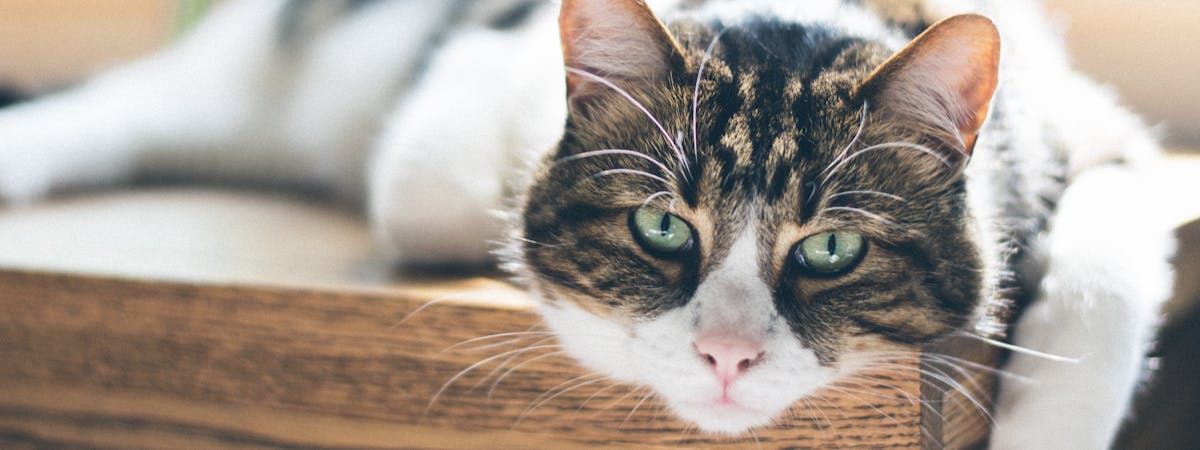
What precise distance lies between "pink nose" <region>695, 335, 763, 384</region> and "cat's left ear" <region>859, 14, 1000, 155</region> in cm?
21

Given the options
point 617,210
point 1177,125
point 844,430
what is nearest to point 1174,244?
point 844,430

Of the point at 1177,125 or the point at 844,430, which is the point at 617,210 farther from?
the point at 1177,125

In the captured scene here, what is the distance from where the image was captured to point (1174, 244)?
3.08 feet

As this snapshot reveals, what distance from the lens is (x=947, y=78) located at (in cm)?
72

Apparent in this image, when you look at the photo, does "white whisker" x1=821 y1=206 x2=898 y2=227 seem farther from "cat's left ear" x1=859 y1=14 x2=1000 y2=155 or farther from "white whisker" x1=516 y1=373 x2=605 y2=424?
"white whisker" x1=516 y1=373 x2=605 y2=424

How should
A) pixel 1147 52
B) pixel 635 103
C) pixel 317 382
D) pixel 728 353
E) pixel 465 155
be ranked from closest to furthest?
1. pixel 728 353
2. pixel 635 103
3. pixel 317 382
4. pixel 465 155
5. pixel 1147 52

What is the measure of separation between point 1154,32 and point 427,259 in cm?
117

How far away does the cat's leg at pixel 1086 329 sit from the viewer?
0.77 meters

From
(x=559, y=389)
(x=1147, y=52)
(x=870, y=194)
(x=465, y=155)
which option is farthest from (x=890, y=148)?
(x=1147, y=52)

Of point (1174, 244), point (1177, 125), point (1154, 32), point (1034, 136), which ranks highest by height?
point (1154, 32)

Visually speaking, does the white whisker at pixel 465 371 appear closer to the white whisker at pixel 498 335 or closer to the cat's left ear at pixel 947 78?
the white whisker at pixel 498 335

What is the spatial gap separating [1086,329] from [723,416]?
0.31 m

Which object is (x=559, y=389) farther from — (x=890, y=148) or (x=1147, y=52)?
(x=1147, y=52)

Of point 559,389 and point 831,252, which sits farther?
point 559,389
